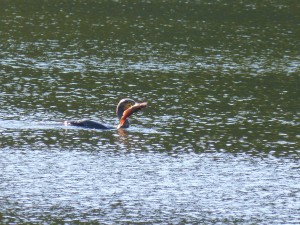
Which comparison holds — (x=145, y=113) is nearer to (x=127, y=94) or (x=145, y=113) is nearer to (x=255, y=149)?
(x=127, y=94)

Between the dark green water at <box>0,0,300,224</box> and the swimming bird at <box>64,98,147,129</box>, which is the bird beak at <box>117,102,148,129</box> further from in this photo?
the dark green water at <box>0,0,300,224</box>

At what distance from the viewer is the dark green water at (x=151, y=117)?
2966cm

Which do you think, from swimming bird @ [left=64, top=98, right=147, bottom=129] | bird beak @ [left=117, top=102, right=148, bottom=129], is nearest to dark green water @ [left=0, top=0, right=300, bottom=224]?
swimming bird @ [left=64, top=98, right=147, bottom=129]

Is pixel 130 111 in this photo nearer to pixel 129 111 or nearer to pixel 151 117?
pixel 129 111

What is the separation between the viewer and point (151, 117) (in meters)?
41.5

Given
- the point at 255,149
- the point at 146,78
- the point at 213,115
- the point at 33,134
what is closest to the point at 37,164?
the point at 33,134

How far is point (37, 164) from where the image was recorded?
33.6 meters

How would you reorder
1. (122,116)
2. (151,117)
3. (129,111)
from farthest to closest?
(151,117) → (122,116) → (129,111)

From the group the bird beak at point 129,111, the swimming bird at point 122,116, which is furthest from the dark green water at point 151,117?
the bird beak at point 129,111

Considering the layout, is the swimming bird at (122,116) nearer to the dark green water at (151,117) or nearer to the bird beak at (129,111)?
the bird beak at (129,111)

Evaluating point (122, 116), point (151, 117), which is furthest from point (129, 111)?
point (151, 117)

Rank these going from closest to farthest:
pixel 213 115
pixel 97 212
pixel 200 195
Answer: pixel 97 212 → pixel 200 195 → pixel 213 115

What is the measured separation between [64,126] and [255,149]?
7365mm

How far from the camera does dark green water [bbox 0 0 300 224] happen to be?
1168 inches
